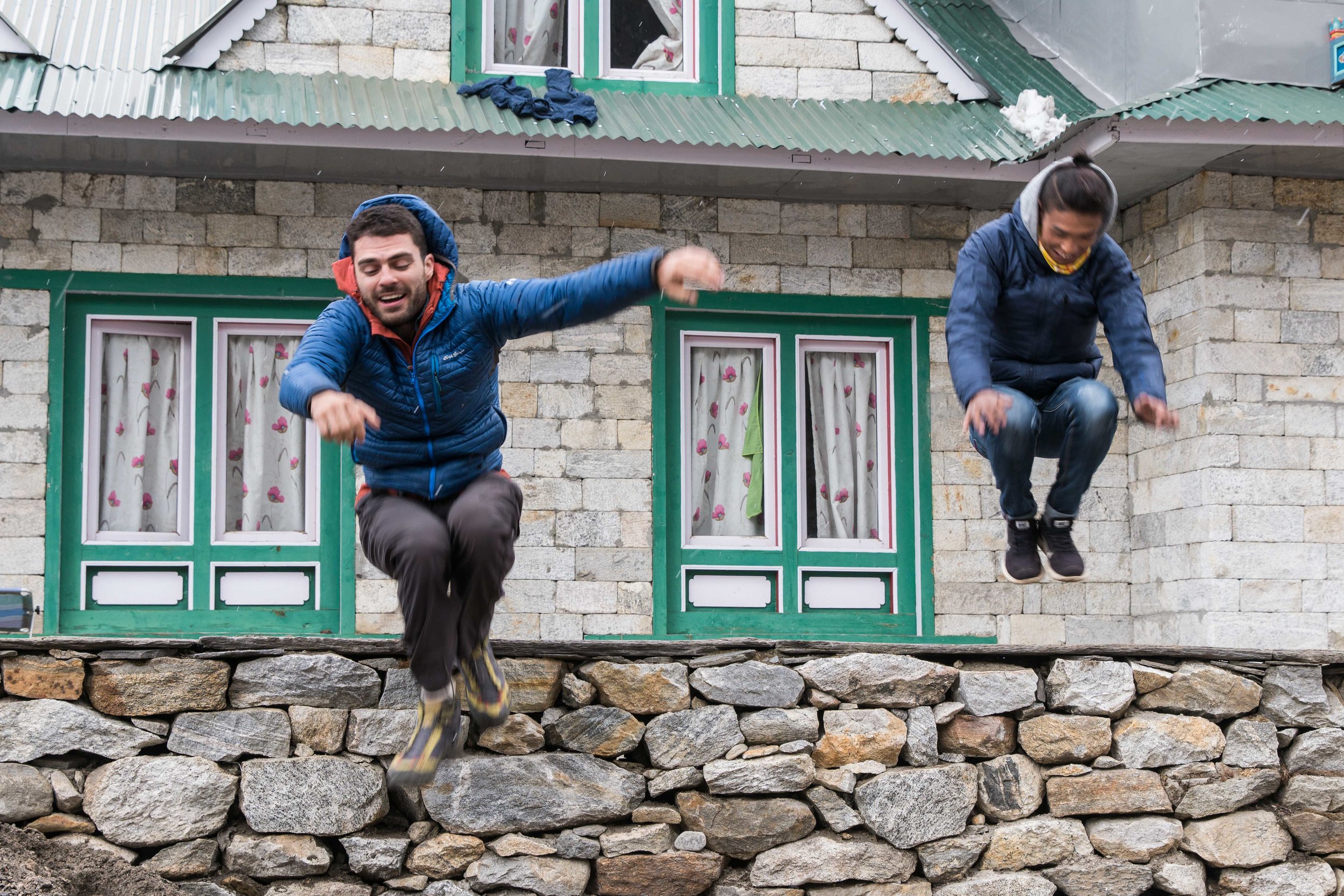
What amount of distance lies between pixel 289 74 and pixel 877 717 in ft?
18.6

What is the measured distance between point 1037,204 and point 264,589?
6.00 meters

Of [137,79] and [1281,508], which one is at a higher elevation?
[137,79]

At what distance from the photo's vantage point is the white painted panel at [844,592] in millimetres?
10266

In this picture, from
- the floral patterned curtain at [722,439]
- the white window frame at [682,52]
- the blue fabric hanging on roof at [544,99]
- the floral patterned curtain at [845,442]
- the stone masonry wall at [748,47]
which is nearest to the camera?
the blue fabric hanging on roof at [544,99]

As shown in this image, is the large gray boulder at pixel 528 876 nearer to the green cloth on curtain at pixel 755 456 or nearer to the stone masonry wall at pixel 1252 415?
the green cloth on curtain at pixel 755 456

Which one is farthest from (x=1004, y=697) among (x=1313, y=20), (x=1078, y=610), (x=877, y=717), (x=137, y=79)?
(x=137, y=79)

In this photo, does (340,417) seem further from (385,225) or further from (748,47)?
(748,47)

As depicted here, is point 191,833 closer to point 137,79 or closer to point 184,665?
point 184,665

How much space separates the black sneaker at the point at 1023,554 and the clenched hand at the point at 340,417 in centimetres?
281

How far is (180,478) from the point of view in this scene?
9820 millimetres

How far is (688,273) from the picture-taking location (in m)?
4.95

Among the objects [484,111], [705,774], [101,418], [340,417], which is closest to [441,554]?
[340,417]

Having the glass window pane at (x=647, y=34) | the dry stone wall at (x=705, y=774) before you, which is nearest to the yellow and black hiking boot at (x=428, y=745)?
the dry stone wall at (x=705, y=774)

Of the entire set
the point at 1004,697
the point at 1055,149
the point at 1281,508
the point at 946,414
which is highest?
the point at 1055,149
